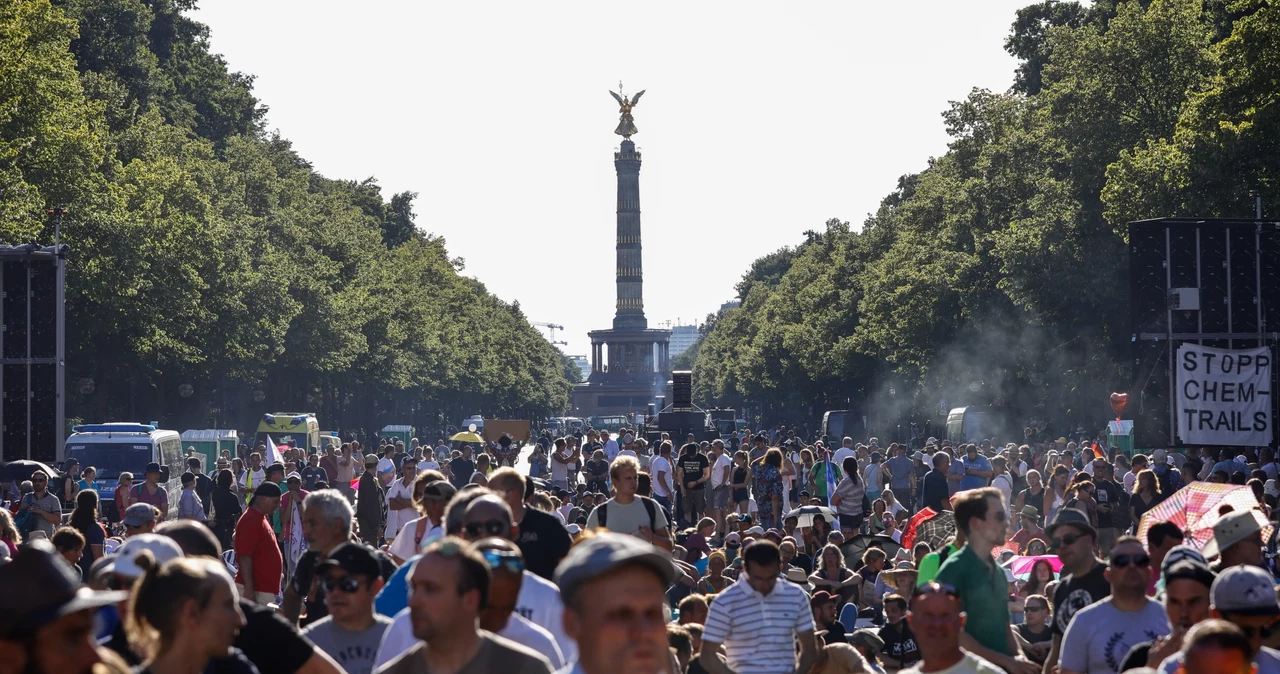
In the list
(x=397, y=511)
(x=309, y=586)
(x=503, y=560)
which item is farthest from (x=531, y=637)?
(x=397, y=511)

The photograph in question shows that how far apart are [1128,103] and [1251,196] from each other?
975 cm

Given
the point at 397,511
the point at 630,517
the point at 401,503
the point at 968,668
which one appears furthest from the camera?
the point at 397,511

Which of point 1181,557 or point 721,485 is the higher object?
point 1181,557

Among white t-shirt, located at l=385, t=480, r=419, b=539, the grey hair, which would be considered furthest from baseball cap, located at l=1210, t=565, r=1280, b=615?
white t-shirt, located at l=385, t=480, r=419, b=539

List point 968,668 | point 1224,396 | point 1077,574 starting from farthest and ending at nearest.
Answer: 1. point 1224,396
2. point 1077,574
3. point 968,668

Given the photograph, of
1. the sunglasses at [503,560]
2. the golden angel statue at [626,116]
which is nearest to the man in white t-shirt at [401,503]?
the sunglasses at [503,560]

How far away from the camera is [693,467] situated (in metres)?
27.0

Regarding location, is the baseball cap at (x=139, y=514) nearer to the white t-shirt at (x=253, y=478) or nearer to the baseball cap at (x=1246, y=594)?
the baseball cap at (x=1246, y=594)

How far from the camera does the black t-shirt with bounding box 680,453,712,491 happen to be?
26984mm

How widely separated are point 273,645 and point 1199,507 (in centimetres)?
694

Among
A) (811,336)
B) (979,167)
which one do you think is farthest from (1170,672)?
(811,336)

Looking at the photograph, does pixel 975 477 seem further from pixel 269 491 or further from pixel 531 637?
pixel 531 637

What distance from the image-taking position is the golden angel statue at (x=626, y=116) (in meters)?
151

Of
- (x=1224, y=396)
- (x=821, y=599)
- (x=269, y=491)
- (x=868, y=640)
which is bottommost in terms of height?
(x=868, y=640)
